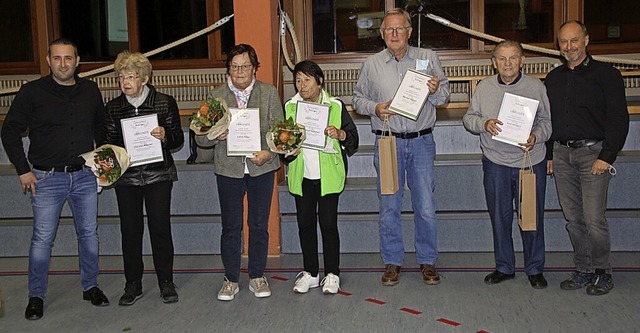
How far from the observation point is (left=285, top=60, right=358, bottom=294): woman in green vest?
507 cm

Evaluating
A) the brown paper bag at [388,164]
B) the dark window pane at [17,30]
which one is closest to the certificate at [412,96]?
the brown paper bag at [388,164]

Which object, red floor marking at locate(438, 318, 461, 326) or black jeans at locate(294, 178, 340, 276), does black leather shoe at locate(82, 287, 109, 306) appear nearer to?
black jeans at locate(294, 178, 340, 276)

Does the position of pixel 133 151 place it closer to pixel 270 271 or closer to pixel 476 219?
pixel 270 271

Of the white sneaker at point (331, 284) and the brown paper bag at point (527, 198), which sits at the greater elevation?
the brown paper bag at point (527, 198)

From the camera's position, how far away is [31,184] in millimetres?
4828

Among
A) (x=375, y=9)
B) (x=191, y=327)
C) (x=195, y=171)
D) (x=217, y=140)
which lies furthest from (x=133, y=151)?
(x=375, y=9)

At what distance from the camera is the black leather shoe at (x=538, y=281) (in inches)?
205

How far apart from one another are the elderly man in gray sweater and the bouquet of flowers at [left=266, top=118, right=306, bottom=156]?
1172mm

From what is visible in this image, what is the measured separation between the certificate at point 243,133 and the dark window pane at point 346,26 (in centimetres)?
355

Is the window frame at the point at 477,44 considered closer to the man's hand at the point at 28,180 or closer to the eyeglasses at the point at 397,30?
the eyeglasses at the point at 397,30

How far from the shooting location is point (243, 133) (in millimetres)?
5023

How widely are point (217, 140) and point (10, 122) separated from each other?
1.26 meters

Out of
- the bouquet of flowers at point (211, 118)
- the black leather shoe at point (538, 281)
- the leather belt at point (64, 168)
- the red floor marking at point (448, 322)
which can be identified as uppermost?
the bouquet of flowers at point (211, 118)

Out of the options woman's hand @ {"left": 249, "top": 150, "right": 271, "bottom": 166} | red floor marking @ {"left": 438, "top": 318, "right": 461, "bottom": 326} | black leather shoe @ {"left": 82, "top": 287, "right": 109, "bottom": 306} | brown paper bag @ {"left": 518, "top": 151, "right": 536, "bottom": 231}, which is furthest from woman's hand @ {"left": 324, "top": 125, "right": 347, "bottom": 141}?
black leather shoe @ {"left": 82, "top": 287, "right": 109, "bottom": 306}
